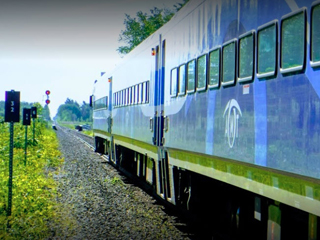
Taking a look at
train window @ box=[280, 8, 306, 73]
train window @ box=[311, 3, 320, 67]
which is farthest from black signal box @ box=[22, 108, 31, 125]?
train window @ box=[311, 3, 320, 67]

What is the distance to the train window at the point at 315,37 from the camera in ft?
14.3

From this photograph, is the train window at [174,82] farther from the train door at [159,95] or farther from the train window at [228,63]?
the train window at [228,63]

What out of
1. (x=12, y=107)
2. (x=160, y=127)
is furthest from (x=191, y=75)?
(x=12, y=107)

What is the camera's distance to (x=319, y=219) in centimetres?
Answer: 483

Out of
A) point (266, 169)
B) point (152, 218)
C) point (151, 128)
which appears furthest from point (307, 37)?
point (151, 128)

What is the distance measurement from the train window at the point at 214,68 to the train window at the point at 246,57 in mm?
866

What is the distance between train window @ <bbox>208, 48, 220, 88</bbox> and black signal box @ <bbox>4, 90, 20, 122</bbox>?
4.67 meters

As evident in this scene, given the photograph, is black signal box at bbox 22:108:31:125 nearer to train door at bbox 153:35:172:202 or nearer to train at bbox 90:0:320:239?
train at bbox 90:0:320:239

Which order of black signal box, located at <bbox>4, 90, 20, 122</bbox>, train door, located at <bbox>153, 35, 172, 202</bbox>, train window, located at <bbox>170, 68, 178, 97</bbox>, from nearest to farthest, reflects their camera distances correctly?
train window, located at <bbox>170, 68, 178, 97</bbox> → black signal box, located at <bbox>4, 90, 20, 122</bbox> → train door, located at <bbox>153, 35, 172, 202</bbox>

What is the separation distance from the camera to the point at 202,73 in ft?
25.8

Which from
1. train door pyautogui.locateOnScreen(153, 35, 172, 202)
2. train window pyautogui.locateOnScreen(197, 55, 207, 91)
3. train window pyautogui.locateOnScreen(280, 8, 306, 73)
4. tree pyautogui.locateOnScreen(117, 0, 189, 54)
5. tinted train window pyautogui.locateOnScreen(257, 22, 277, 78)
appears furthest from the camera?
tree pyautogui.locateOnScreen(117, 0, 189, 54)

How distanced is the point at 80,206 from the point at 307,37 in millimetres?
8270

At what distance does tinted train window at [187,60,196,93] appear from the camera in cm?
841

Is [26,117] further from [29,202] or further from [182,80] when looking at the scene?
[182,80]
